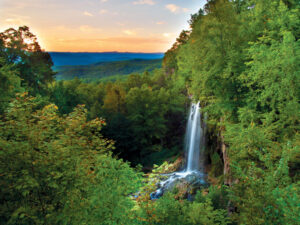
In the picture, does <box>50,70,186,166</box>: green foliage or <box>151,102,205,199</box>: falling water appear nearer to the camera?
<box>151,102,205,199</box>: falling water

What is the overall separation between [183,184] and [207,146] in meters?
4.94

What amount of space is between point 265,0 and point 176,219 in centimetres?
1413

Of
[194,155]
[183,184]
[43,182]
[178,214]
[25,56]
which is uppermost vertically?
[25,56]

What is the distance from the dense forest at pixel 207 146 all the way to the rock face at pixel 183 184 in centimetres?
70

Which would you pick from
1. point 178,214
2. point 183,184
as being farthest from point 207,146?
point 178,214

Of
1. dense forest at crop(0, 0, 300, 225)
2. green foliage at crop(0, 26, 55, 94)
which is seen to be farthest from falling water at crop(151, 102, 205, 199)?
green foliage at crop(0, 26, 55, 94)

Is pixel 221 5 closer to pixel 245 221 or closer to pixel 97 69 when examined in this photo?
pixel 245 221

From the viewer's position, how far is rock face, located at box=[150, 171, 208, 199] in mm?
18656

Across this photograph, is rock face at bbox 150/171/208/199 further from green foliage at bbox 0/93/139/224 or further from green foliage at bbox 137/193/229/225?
green foliage at bbox 0/93/139/224

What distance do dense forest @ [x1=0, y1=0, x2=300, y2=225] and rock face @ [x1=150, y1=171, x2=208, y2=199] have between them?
0.70m

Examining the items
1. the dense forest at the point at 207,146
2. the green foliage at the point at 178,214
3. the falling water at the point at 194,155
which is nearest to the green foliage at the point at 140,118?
the dense forest at the point at 207,146

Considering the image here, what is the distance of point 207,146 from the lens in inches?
891

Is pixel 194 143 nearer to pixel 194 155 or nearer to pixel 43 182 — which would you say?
pixel 194 155

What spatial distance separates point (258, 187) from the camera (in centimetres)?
615
